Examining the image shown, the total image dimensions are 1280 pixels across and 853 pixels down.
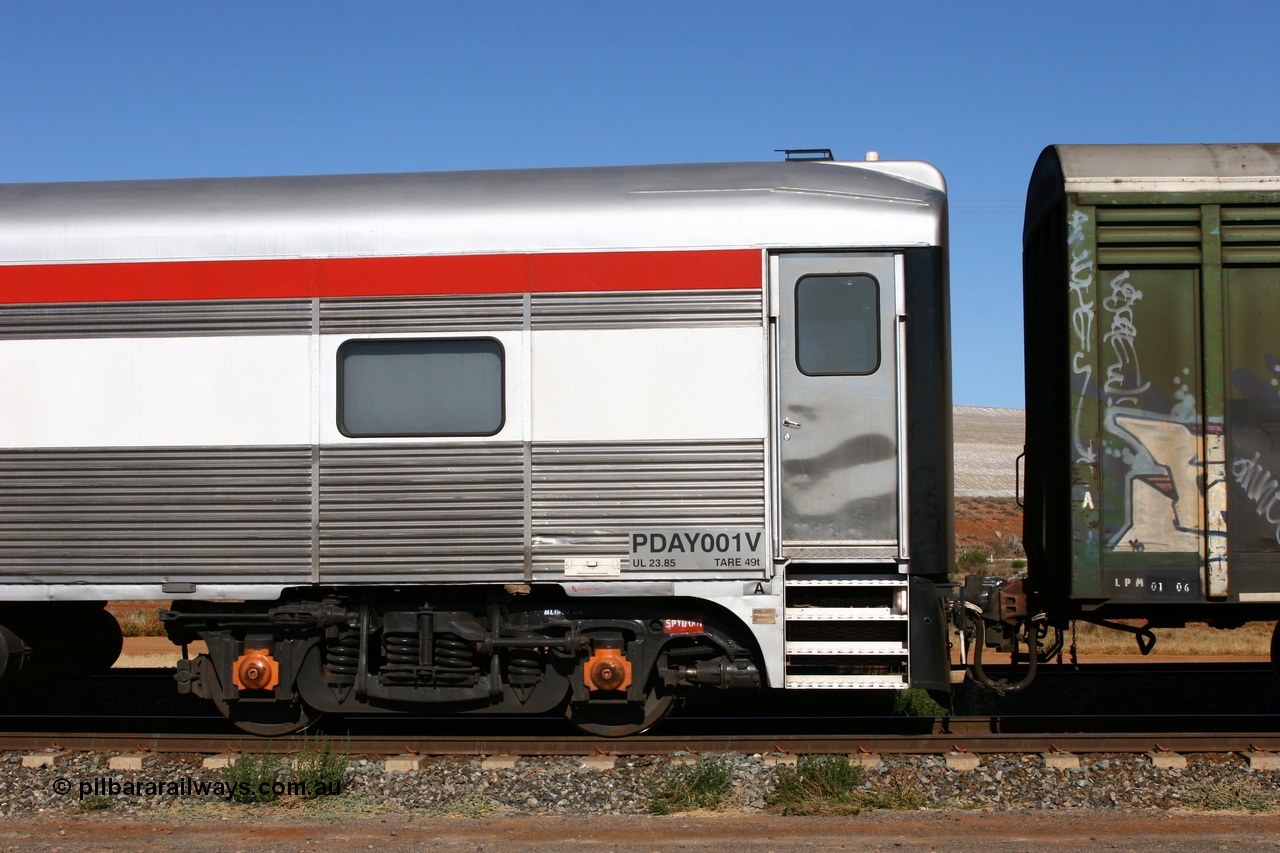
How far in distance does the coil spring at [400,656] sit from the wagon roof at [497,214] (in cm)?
260

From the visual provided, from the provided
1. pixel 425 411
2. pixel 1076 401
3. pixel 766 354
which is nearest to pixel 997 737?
pixel 1076 401

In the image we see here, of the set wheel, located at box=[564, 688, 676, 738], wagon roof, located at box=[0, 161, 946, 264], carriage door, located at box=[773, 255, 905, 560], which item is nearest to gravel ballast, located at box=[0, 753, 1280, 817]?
wheel, located at box=[564, 688, 676, 738]

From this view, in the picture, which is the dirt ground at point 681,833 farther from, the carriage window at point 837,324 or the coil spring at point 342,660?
the carriage window at point 837,324

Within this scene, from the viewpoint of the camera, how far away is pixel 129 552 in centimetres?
720

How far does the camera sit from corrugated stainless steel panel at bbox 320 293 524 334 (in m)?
7.18

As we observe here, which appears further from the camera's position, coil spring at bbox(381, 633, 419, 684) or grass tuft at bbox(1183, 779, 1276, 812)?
coil spring at bbox(381, 633, 419, 684)

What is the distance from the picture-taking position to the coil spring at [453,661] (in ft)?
24.0

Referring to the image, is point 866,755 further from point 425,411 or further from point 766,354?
point 425,411

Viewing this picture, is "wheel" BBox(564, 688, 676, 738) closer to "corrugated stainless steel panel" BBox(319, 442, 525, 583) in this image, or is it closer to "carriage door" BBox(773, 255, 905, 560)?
"corrugated stainless steel panel" BBox(319, 442, 525, 583)

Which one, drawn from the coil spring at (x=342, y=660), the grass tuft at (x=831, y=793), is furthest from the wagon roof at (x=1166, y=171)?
the coil spring at (x=342, y=660)

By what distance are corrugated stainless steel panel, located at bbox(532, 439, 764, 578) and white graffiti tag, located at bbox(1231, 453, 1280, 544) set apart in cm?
305

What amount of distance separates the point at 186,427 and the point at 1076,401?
583 cm

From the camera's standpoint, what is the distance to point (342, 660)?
739 cm

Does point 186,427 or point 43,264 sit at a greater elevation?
point 43,264
